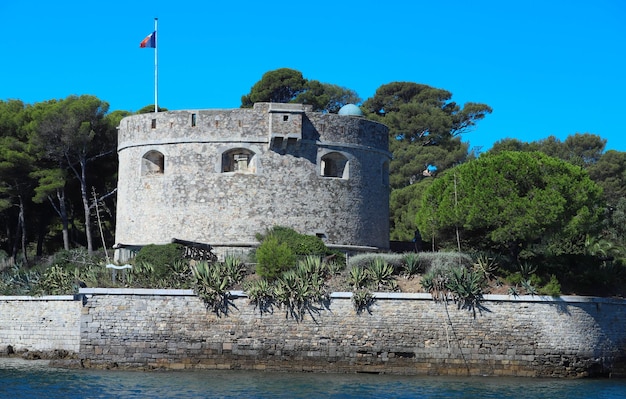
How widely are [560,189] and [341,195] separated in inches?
291

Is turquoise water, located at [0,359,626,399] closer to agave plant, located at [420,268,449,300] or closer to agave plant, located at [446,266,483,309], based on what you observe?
agave plant, located at [446,266,483,309]

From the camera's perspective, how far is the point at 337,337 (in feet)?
79.2

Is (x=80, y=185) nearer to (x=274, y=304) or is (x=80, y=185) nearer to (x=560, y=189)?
(x=274, y=304)

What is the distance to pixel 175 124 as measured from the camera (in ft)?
97.8

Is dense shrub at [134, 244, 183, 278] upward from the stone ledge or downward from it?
upward

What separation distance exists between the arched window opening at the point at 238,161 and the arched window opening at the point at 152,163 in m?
2.37

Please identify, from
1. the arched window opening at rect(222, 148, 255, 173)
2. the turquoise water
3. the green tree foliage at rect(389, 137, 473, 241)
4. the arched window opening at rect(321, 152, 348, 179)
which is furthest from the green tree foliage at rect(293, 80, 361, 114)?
the turquoise water

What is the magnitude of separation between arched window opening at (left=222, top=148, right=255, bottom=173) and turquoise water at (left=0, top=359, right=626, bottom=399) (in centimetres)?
812

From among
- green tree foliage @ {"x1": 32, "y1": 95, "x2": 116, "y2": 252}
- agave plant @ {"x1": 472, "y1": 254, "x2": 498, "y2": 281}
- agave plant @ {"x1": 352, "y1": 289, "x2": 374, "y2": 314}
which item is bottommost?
agave plant @ {"x1": 352, "y1": 289, "x2": 374, "y2": 314}

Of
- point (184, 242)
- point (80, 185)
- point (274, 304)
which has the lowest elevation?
point (274, 304)

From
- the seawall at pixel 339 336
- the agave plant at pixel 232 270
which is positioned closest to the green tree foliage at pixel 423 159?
the agave plant at pixel 232 270

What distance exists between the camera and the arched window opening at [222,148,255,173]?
2985cm

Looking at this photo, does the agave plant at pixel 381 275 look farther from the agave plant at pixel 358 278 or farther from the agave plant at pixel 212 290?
the agave plant at pixel 212 290

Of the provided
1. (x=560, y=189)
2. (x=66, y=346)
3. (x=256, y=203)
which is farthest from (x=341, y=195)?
(x=66, y=346)
